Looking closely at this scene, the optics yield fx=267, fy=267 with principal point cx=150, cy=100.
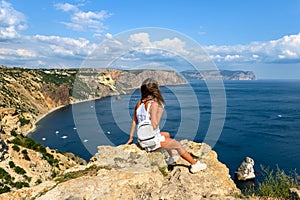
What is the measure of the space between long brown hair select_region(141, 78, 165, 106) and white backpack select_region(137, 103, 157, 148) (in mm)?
215

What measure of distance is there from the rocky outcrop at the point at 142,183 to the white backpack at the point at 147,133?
2.01 feet

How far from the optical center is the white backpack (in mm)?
5945

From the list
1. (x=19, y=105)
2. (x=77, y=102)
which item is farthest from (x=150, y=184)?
(x=77, y=102)

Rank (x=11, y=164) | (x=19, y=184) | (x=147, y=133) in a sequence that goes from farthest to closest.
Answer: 1. (x=11, y=164)
2. (x=19, y=184)
3. (x=147, y=133)

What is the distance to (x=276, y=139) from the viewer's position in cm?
5134

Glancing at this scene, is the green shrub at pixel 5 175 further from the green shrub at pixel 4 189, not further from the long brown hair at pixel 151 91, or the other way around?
the long brown hair at pixel 151 91

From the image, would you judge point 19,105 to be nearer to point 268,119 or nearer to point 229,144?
point 229,144

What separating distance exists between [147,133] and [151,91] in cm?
100

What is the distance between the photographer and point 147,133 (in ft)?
20.1

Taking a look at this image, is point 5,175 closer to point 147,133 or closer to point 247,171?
point 147,133

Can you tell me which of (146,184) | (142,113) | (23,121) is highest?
(142,113)

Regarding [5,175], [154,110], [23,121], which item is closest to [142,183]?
[154,110]

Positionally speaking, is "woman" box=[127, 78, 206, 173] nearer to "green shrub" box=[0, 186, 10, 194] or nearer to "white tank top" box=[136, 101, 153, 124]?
"white tank top" box=[136, 101, 153, 124]

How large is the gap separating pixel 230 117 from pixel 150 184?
235 feet
